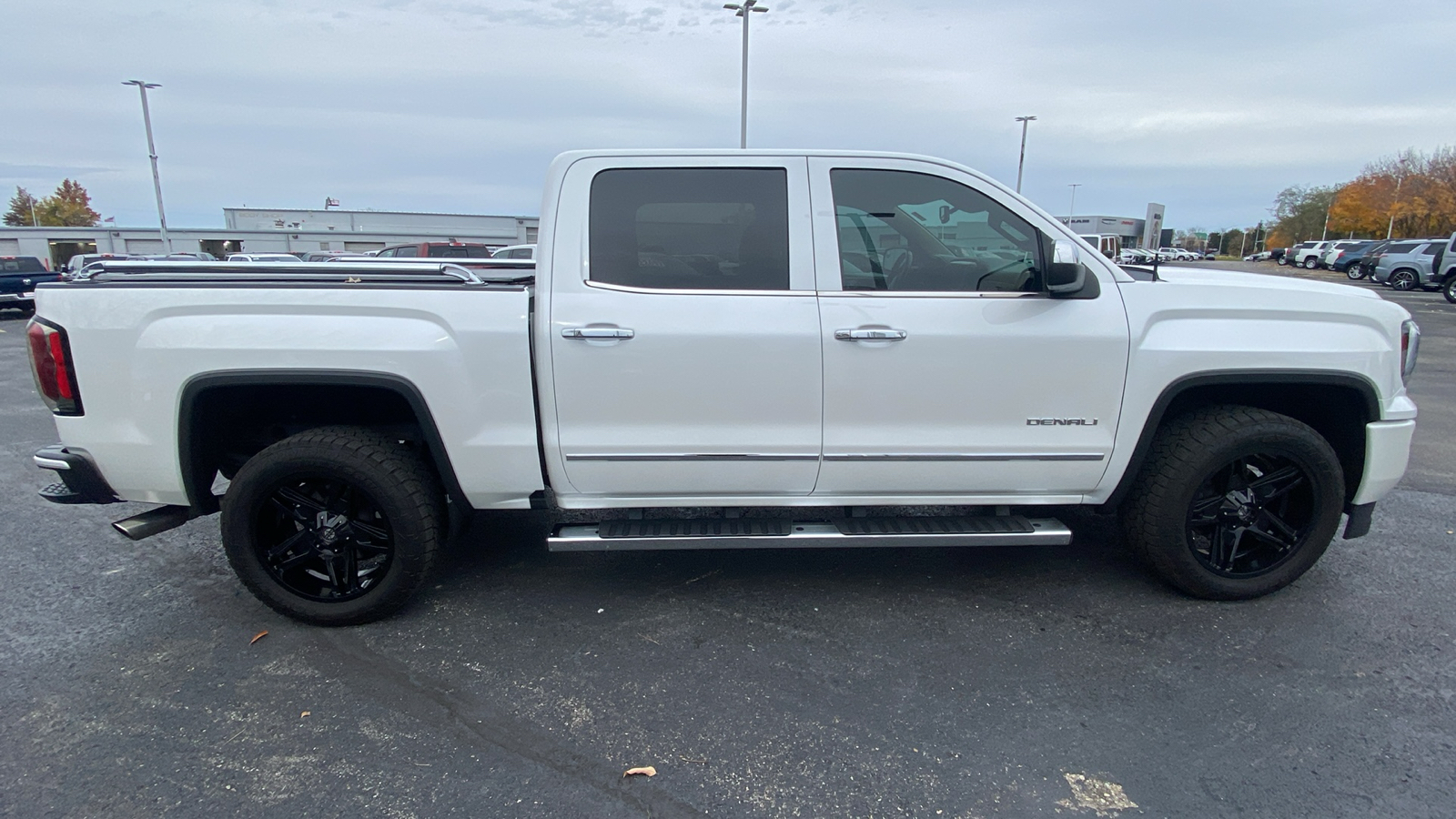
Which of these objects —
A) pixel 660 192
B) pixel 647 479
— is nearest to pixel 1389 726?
pixel 647 479

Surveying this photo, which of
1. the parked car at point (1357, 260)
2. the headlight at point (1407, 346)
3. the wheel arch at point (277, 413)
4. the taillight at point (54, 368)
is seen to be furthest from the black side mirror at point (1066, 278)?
the parked car at point (1357, 260)

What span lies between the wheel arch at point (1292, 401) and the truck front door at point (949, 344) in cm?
20

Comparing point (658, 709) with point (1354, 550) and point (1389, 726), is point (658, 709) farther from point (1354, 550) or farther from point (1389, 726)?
point (1354, 550)

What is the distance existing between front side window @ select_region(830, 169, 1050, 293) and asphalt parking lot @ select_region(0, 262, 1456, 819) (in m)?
1.44

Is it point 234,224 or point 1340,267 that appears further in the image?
point 234,224

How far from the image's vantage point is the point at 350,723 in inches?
107

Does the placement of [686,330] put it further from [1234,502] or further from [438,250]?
[438,250]

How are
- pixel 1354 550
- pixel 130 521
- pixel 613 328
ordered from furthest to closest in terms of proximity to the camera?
1. pixel 1354 550
2. pixel 130 521
3. pixel 613 328

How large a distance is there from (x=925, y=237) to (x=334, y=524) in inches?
109

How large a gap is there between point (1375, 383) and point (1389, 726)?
1441mm

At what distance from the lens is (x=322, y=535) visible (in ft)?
10.8

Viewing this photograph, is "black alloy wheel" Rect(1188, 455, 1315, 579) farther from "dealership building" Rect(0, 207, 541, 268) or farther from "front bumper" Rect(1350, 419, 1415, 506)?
"dealership building" Rect(0, 207, 541, 268)

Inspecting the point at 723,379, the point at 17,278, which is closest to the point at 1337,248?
the point at 723,379

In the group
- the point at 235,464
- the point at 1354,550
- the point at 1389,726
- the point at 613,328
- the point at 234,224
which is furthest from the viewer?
the point at 234,224
